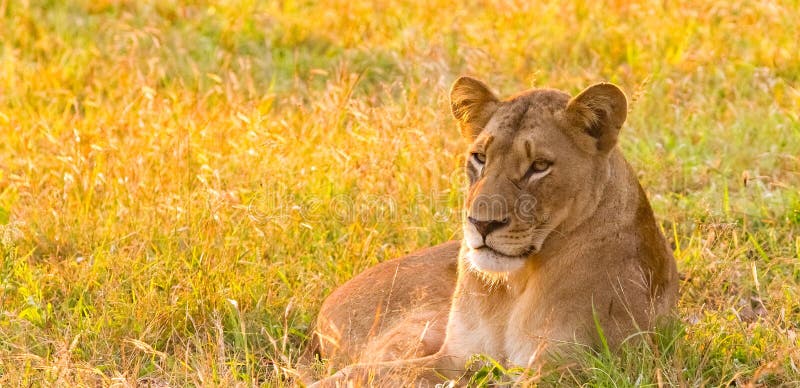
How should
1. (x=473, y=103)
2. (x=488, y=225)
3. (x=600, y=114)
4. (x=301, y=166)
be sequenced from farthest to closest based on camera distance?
(x=301, y=166) → (x=473, y=103) → (x=600, y=114) → (x=488, y=225)

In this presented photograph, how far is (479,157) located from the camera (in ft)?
12.6

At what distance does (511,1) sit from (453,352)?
551cm

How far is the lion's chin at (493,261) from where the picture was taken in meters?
3.66

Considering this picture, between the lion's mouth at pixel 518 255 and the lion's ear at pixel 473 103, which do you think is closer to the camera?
the lion's mouth at pixel 518 255

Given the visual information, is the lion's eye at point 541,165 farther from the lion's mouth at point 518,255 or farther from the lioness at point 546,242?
the lion's mouth at point 518,255

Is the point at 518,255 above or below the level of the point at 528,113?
below

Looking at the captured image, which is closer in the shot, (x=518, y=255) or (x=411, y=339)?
(x=518, y=255)

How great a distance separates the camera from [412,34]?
27.0 ft

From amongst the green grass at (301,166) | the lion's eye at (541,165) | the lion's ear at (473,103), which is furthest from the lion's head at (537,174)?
the green grass at (301,166)

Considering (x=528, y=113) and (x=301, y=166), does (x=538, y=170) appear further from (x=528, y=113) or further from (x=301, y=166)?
(x=301, y=166)

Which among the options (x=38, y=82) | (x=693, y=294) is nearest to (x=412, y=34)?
(x=38, y=82)

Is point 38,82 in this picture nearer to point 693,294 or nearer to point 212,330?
point 212,330

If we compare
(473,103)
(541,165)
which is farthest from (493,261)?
(473,103)

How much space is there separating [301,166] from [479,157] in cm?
236
